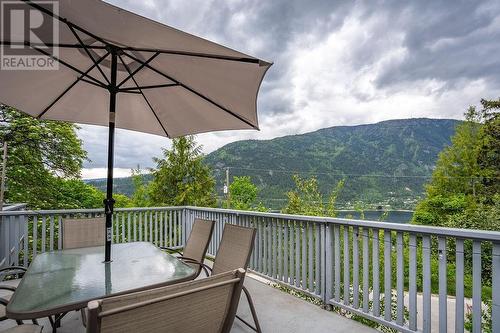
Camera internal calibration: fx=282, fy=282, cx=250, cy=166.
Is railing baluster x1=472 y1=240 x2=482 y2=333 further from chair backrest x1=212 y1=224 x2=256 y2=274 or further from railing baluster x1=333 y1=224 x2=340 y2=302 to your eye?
chair backrest x1=212 y1=224 x2=256 y2=274

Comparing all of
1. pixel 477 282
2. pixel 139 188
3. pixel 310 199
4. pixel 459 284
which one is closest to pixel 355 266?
pixel 459 284

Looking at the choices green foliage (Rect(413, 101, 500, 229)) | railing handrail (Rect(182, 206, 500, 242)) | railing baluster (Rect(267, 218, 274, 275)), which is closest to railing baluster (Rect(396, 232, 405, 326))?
railing handrail (Rect(182, 206, 500, 242))

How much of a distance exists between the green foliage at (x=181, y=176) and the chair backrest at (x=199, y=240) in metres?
9.33

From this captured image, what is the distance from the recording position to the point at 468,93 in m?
31.2

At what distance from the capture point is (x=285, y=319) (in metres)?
2.87

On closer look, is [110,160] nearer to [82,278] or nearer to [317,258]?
[82,278]

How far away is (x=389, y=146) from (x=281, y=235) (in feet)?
195

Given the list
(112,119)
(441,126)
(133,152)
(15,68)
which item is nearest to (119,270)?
(112,119)

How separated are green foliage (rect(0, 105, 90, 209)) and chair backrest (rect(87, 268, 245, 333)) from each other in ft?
43.0

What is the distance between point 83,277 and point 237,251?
1203 mm

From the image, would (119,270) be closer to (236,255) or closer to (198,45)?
(236,255)

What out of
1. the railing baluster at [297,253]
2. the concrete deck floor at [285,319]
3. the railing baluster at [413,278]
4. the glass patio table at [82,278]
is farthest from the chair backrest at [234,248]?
the railing baluster at [413,278]

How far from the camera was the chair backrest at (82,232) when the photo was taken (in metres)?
3.34

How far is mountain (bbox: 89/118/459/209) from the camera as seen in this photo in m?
14.7
